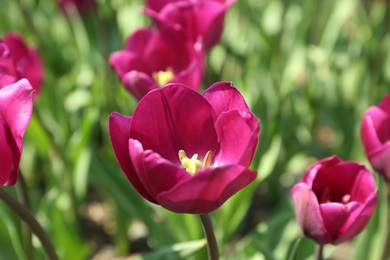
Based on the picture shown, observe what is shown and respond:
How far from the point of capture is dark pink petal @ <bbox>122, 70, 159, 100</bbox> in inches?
41.6

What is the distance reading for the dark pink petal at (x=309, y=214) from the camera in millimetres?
789

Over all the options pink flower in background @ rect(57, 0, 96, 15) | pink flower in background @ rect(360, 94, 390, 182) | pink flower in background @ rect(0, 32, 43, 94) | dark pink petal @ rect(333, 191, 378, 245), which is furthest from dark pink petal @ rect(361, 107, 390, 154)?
pink flower in background @ rect(57, 0, 96, 15)

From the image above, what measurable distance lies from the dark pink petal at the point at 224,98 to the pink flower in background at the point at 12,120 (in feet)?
0.76

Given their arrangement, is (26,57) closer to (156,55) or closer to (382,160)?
(156,55)

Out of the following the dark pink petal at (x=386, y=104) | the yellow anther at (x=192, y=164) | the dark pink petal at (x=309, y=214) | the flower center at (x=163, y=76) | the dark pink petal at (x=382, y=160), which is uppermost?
the dark pink petal at (x=386, y=104)

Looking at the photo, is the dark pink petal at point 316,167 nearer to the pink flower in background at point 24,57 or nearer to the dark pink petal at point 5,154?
the dark pink petal at point 5,154

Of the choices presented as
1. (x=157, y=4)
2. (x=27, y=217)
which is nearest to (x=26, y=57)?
(x=157, y=4)

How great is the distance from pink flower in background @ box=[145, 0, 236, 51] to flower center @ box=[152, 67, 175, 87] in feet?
0.29

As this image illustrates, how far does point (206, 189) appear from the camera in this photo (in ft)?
2.04

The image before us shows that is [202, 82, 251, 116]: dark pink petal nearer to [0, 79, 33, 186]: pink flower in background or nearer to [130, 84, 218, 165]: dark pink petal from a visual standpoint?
[130, 84, 218, 165]: dark pink petal

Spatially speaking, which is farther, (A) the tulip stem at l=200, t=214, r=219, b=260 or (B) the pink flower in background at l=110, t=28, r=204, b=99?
(B) the pink flower in background at l=110, t=28, r=204, b=99

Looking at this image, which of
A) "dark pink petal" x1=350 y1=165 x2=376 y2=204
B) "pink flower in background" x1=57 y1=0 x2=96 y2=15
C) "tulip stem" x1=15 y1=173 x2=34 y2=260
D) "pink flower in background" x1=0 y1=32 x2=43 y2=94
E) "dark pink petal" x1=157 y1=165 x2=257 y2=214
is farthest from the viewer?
"pink flower in background" x1=57 y1=0 x2=96 y2=15

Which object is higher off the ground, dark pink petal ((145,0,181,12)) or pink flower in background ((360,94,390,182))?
dark pink petal ((145,0,181,12))

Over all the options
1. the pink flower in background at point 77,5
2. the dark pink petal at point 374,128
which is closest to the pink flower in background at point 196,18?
the dark pink petal at point 374,128
